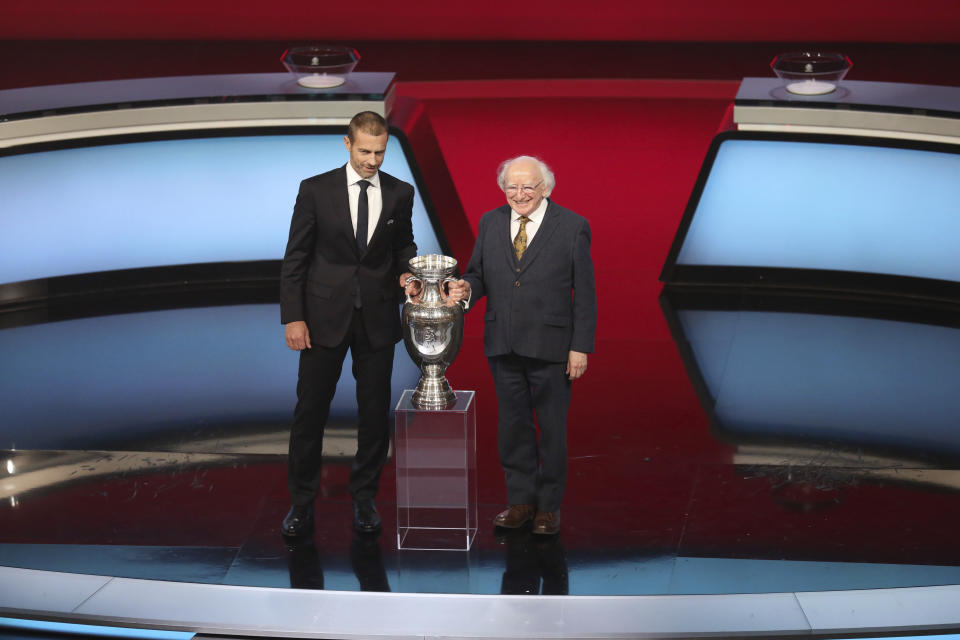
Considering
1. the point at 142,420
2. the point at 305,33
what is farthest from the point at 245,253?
the point at 305,33

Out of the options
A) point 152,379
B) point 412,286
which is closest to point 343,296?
point 412,286

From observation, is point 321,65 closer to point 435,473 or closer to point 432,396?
point 432,396

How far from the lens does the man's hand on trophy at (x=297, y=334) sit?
3.72m

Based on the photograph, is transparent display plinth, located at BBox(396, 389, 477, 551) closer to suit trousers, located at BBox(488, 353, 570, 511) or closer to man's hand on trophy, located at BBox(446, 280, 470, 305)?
suit trousers, located at BBox(488, 353, 570, 511)

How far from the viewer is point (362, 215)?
373 cm

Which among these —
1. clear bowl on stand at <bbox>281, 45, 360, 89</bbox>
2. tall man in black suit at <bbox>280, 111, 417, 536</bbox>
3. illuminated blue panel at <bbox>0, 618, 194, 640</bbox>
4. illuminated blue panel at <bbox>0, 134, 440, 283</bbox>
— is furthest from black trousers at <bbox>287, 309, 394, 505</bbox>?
clear bowl on stand at <bbox>281, 45, 360, 89</bbox>

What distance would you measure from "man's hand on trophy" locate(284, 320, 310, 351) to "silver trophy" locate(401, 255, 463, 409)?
33 centimetres

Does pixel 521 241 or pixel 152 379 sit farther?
pixel 152 379

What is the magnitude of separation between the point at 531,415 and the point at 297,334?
0.83 meters

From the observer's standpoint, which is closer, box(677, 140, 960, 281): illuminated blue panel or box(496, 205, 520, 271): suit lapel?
box(496, 205, 520, 271): suit lapel

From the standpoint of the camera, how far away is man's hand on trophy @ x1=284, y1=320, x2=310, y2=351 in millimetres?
A: 3717

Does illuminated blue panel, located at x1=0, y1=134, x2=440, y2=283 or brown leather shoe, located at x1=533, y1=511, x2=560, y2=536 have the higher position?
illuminated blue panel, located at x1=0, y1=134, x2=440, y2=283

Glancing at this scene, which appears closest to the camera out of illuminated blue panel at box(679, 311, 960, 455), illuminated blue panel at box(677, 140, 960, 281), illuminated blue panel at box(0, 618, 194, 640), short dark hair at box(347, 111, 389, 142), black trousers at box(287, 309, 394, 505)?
illuminated blue panel at box(0, 618, 194, 640)

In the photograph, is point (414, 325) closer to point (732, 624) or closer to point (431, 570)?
point (431, 570)
